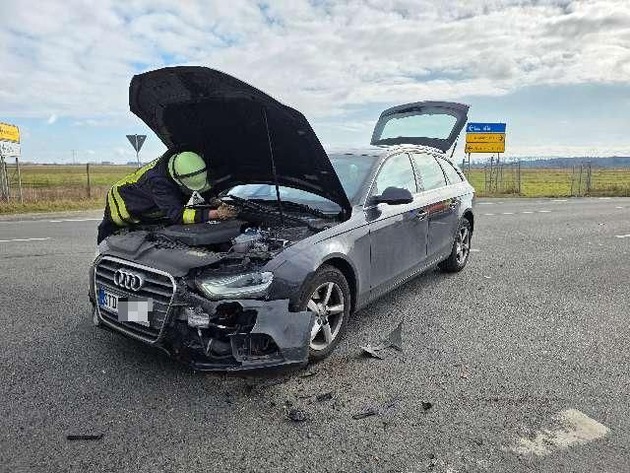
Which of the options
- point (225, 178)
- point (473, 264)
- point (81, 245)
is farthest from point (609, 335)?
point (81, 245)

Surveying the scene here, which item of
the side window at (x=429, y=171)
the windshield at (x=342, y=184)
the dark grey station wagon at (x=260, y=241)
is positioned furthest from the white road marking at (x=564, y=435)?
the side window at (x=429, y=171)

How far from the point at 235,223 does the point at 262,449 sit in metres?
1.88

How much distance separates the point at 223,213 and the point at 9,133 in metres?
19.0

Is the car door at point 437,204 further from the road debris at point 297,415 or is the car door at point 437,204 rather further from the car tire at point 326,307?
the road debris at point 297,415

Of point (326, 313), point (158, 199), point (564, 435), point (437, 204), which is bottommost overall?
point (564, 435)

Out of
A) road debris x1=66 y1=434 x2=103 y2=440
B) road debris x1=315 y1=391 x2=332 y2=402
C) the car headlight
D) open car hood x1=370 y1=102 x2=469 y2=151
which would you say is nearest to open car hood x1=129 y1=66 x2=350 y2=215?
the car headlight

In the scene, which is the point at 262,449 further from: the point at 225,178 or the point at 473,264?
the point at 473,264

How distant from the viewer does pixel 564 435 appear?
2.77 m

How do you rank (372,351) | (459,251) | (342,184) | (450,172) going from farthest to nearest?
1. (459,251)
2. (450,172)
3. (342,184)
4. (372,351)

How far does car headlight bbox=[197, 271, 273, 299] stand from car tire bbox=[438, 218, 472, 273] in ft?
12.0

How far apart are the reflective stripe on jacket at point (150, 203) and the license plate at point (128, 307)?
2.61 feet

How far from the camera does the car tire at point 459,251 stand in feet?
20.7

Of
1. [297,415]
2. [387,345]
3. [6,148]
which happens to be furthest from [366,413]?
[6,148]

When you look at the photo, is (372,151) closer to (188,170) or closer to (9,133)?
(188,170)
